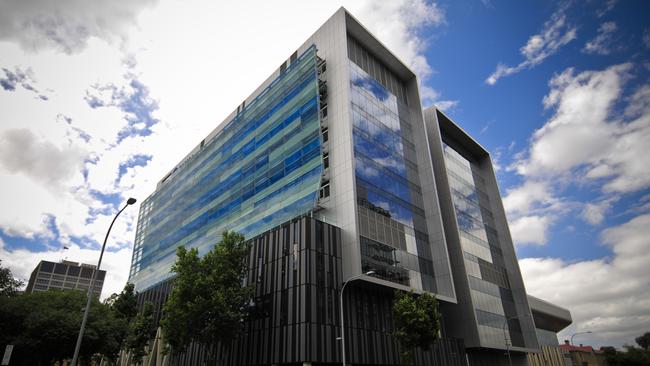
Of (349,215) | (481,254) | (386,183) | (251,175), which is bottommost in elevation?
(349,215)

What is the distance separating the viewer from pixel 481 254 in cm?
6022

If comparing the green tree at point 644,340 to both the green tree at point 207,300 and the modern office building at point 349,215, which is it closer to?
the modern office building at point 349,215

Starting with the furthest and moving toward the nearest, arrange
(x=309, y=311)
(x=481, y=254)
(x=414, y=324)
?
(x=481, y=254)
(x=309, y=311)
(x=414, y=324)

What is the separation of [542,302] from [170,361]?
76.7 metres

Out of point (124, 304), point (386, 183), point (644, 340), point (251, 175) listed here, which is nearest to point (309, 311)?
point (386, 183)

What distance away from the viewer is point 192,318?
33094mm

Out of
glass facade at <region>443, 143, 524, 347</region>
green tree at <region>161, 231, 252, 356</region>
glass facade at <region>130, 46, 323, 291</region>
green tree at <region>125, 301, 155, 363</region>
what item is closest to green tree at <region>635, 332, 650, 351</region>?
glass facade at <region>443, 143, 524, 347</region>

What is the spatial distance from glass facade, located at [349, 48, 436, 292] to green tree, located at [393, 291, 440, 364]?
22.1 feet

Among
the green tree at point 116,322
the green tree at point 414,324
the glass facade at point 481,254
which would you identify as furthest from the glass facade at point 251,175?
the glass facade at point 481,254

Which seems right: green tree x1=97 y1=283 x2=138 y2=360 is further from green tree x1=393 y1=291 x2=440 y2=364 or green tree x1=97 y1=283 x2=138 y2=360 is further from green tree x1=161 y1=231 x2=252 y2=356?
green tree x1=393 y1=291 x2=440 y2=364

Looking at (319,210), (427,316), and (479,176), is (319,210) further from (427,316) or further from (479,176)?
(479,176)

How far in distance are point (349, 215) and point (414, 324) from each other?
41.2ft

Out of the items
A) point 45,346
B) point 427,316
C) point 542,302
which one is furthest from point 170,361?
point 542,302

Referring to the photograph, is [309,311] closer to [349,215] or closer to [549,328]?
[349,215]
